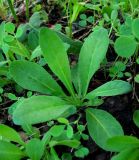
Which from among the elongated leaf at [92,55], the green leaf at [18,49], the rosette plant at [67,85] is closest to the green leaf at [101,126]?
the rosette plant at [67,85]

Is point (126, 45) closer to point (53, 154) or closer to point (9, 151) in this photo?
point (53, 154)

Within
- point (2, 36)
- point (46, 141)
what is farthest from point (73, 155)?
point (2, 36)

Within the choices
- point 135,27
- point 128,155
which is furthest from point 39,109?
point 135,27

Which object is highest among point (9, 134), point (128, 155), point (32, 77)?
point (32, 77)

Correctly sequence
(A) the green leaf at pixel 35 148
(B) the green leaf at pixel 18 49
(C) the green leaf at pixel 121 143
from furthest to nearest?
(B) the green leaf at pixel 18 49
(A) the green leaf at pixel 35 148
(C) the green leaf at pixel 121 143

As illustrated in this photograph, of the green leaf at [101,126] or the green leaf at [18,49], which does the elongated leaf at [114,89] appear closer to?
the green leaf at [101,126]
